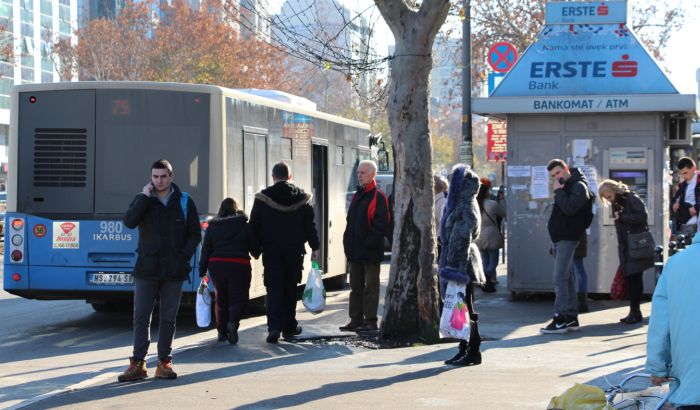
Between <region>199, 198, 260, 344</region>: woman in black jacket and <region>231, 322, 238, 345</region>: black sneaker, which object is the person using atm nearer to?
<region>199, 198, 260, 344</region>: woman in black jacket

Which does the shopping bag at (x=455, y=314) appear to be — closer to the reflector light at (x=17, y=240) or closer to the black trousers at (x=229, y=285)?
the black trousers at (x=229, y=285)

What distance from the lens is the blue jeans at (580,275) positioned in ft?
44.8

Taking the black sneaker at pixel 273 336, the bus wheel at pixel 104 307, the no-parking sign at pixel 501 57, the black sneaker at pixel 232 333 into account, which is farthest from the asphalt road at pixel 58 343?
the no-parking sign at pixel 501 57

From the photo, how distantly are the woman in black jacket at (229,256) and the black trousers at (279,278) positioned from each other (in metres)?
0.19

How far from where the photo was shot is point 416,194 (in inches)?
443

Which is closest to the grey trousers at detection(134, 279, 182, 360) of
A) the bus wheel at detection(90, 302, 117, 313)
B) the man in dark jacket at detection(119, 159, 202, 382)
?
the man in dark jacket at detection(119, 159, 202, 382)

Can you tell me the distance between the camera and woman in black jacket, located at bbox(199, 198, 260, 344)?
11.6m

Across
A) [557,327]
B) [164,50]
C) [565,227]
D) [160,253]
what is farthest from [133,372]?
[164,50]

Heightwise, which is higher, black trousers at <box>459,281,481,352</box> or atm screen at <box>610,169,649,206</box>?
atm screen at <box>610,169,649,206</box>

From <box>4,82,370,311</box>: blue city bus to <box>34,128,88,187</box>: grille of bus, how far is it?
1 cm

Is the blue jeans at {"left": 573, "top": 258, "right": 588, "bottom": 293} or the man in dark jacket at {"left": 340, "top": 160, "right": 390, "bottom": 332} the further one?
the blue jeans at {"left": 573, "top": 258, "right": 588, "bottom": 293}

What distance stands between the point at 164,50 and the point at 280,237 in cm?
4484

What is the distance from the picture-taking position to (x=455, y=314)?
377 inches

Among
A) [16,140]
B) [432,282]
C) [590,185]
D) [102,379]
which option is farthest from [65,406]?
[590,185]
